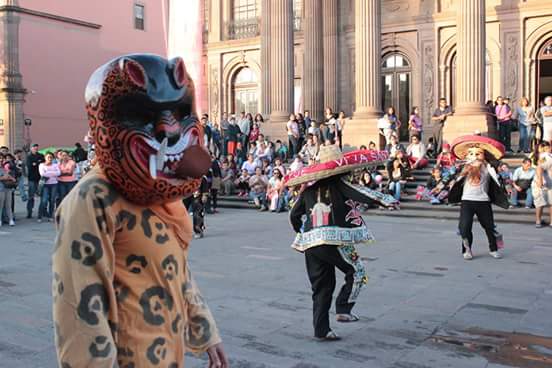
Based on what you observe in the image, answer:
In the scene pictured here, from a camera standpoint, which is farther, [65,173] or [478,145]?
[65,173]

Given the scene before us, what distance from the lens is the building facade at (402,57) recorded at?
68.3ft

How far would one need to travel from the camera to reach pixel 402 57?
27.1m

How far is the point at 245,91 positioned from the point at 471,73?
14.8m

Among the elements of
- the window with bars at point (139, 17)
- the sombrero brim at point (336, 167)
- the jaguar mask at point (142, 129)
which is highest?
the window with bars at point (139, 17)

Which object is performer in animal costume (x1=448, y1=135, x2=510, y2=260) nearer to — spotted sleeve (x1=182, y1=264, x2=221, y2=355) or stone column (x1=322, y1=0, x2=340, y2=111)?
spotted sleeve (x1=182, y1=264, x2=221, y2=355)

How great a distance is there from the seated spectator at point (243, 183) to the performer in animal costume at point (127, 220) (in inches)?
729

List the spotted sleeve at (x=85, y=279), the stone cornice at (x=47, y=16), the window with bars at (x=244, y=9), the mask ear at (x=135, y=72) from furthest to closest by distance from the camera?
the stone cornice at (x=47, y=16) → the window with bars at (x=244, y=9) → the mask ear at (x=135, y=72) → the spotted sleeve at (x=85, y=279)

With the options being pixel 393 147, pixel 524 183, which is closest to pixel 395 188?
pixel 393 147

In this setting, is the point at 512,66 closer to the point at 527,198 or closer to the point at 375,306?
the point at 527,198

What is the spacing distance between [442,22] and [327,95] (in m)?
5.59

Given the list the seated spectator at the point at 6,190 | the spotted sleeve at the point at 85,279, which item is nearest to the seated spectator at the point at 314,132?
the seated spectator at the point at 6,190

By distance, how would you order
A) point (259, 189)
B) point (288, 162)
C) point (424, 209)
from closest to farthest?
point (424, 209) < point (259, 189) < point (288, 162)

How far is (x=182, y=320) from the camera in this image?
234cm

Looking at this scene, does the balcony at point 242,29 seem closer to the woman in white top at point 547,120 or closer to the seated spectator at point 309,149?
the seated spectator at point 309,149
